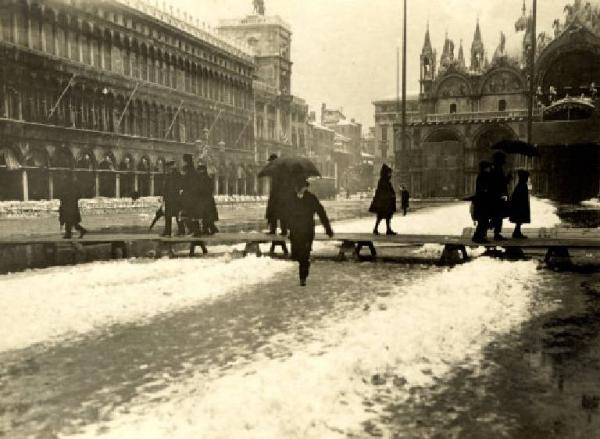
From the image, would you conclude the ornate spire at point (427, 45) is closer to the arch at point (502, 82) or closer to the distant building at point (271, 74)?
the arch at point (502, 82)

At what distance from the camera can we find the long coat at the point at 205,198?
1406 centimetres

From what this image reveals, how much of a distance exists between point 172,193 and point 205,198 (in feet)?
3.04

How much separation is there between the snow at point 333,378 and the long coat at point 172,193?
767 centimetres

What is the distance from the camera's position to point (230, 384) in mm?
5000

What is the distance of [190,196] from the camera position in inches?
551

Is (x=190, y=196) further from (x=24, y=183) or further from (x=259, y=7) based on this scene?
(x=259, y=7)

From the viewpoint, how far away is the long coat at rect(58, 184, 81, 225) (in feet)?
47.9

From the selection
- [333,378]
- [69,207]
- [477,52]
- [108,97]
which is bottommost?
[333,378]

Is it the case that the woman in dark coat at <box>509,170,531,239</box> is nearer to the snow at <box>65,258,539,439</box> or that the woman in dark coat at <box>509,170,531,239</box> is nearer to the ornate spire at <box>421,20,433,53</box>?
the snow at <box>65,258,539,439</box>

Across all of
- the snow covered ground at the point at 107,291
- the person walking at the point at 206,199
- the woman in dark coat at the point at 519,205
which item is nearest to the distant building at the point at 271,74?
the person walking at the point at 206,199

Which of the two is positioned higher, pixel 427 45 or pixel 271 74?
pixel 427 45

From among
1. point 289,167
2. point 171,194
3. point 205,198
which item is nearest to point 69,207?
point 171,194

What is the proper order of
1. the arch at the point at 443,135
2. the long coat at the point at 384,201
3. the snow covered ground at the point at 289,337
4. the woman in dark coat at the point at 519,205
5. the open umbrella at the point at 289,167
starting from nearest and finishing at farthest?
the snow covered ground at the point at 289,337
the open umbrella at the point at 289,167
the woman in dark coat at the point at 519,205
the long coat at the point at 384,201
the arch at the point at 443,135

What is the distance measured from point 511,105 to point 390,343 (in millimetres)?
65478
